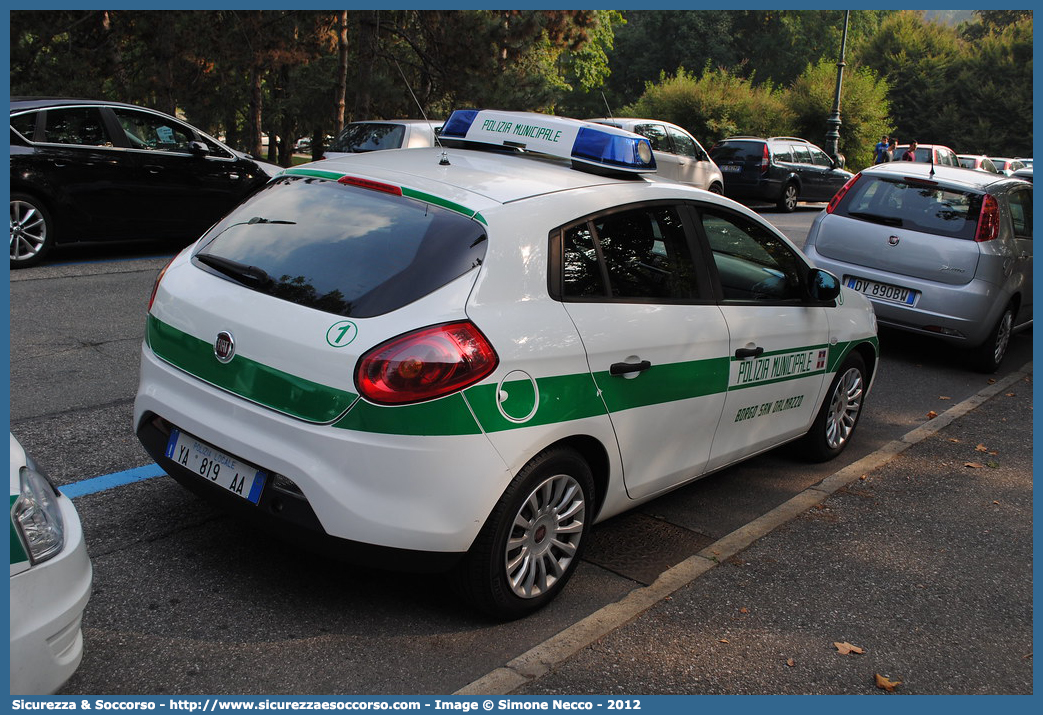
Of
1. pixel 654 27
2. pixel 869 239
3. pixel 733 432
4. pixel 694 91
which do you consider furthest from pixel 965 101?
pixel 733 432

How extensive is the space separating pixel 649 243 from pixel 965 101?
62398 mm

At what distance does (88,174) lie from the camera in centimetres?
971

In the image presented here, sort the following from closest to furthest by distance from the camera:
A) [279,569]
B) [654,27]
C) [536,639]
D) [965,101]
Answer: [536,639] → [279,569] → [965,101] → [654,27]

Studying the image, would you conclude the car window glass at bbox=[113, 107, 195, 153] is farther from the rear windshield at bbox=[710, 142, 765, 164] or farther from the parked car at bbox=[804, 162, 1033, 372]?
the rear windshield at bbox=[710, 142, 765, 164]

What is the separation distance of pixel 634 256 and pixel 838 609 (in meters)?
1.64

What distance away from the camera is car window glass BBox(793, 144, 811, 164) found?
23641 millimetres

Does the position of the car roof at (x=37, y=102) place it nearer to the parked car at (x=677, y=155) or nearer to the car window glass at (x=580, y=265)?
the car window glass at (x=580, y=265)

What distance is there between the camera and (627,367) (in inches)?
150

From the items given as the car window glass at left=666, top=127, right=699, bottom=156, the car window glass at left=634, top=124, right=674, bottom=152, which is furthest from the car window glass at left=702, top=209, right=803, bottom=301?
the car window glass at left=666, top=127, right=699, bottom=156

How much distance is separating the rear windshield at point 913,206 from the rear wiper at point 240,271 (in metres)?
6.23

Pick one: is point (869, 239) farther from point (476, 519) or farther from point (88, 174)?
point (88, 174)

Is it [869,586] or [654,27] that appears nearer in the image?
[869,586]

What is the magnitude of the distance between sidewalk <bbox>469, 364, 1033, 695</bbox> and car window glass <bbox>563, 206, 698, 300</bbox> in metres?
1.19

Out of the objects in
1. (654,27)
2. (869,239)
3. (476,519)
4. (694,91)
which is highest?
(654,27)
